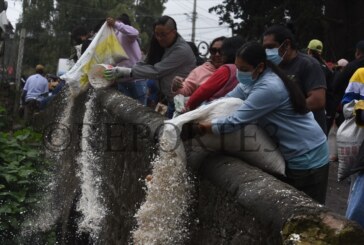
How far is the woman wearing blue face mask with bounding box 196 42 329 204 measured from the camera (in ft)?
13.4

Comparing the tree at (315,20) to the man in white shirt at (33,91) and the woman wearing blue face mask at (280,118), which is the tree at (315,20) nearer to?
the man in white shirt at (33,91)

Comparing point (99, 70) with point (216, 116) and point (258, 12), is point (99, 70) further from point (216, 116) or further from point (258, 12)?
point (258, 12)

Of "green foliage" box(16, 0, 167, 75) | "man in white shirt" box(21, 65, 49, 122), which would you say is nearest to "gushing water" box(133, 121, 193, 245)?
"man in white shirt" box(21, 65, 49, 122)

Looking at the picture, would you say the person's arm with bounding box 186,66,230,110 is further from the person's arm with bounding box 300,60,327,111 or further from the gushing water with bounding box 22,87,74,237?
the gushing water with bounding box 22,87,74,237

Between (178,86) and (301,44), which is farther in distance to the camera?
(301,44)

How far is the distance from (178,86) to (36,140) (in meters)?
5.14

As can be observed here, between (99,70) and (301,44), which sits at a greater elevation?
(99,70)

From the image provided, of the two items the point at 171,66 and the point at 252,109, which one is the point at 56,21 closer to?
the point at 171,66

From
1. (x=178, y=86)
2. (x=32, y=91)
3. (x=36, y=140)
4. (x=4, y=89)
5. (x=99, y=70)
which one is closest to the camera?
(x=178, y=86)

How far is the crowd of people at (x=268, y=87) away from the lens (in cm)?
414

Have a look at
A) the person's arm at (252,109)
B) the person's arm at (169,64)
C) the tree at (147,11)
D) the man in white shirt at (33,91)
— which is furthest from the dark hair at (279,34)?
the tree at (147,11)

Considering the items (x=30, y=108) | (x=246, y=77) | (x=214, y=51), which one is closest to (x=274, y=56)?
(x=246, y=77)

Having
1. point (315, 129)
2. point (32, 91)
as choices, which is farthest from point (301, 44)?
point (315, 129)

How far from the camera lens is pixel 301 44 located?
16.9 metres
